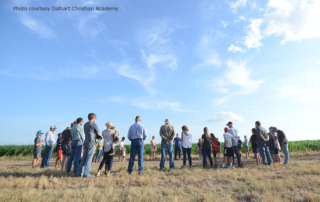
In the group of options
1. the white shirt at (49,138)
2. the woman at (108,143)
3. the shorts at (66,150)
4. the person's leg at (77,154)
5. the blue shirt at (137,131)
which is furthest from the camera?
the white shirt at (49,138)

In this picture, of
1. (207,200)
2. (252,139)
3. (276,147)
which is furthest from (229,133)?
(207,200)

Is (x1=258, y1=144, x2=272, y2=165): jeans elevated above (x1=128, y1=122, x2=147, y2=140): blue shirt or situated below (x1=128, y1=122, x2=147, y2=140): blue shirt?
below

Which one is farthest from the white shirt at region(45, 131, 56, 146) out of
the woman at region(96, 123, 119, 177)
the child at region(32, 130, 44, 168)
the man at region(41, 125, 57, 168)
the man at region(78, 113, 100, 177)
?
the woman at region(96, 123, 119, 177)

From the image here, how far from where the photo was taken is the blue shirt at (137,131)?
6.59 meters

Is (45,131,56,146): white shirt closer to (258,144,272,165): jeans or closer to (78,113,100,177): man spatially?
(78,113,100,177): man

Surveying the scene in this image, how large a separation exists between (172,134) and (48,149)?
6684 millimetres

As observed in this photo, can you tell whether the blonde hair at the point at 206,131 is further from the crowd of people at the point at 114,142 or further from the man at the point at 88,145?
the man at the point at 88,145

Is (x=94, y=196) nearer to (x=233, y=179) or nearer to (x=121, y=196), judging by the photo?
(x=121, y=196)

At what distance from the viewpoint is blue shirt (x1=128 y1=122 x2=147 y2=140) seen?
6.59 meters

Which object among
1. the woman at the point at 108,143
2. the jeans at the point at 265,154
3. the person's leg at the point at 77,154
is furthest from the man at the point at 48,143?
the jeans at the point at 265,154

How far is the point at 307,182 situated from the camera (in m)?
4.84

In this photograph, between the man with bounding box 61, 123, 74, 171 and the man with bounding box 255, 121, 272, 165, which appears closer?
the man with bounding box 61, 123, 74, 171

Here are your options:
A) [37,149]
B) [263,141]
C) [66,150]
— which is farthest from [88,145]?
[263,141]

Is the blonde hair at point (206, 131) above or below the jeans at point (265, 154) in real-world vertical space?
above
